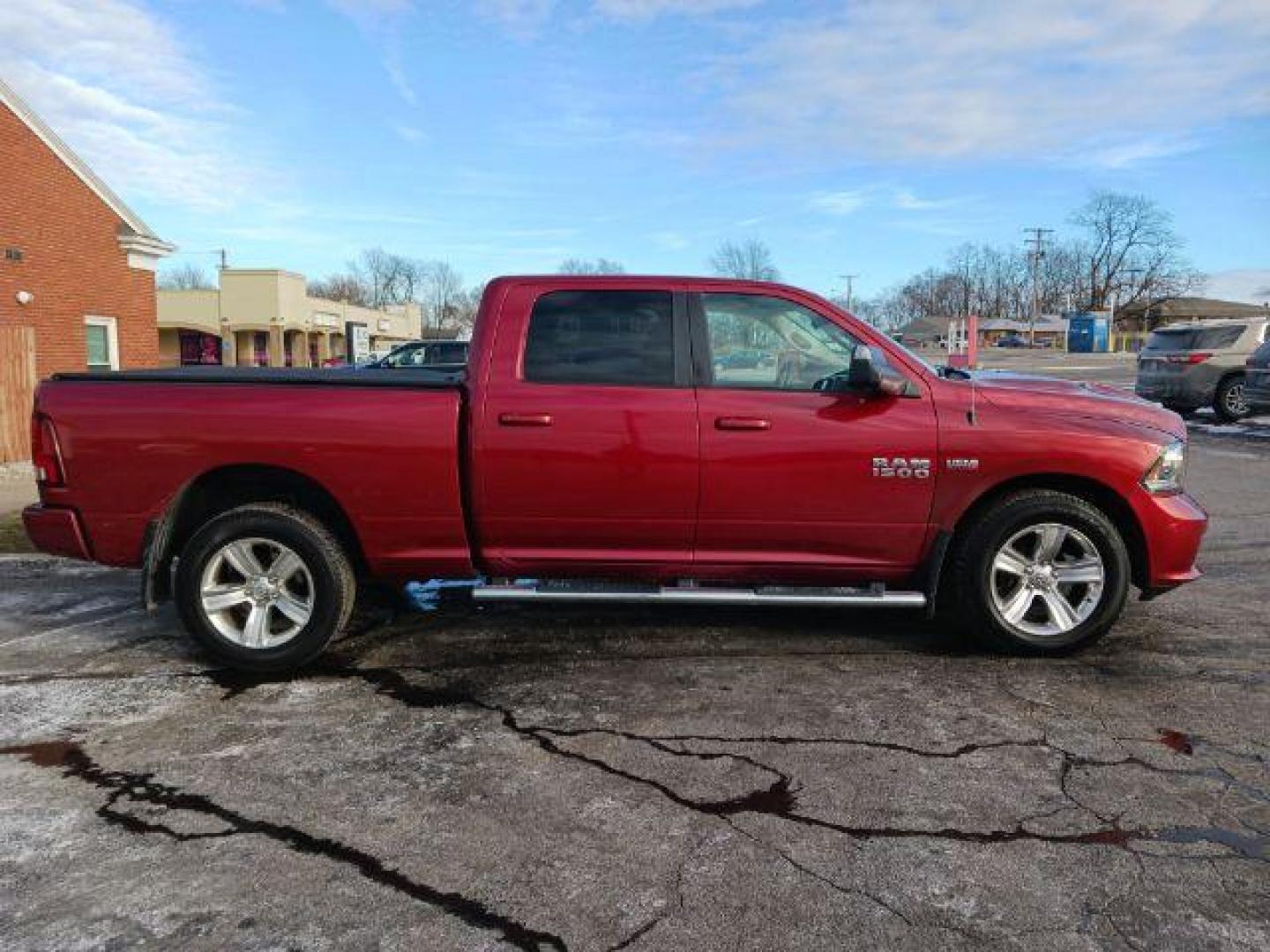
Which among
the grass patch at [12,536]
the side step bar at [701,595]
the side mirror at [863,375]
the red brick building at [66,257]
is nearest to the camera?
the side mirror at [863,375]

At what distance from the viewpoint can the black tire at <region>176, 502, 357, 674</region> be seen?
176 inches

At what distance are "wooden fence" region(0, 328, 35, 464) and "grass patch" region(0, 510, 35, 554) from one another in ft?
13.8

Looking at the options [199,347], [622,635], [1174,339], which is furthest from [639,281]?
[199,347]

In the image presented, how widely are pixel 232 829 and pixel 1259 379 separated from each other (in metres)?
17.0

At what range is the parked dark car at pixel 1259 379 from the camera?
1505 centimetres

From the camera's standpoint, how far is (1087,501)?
15.3ft

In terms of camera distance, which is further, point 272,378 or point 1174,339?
point 1174,339

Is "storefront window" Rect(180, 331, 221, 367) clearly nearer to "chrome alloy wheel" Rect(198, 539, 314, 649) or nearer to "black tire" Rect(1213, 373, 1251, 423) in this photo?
"black tire" Rect(1213, 373, 1251, 423)

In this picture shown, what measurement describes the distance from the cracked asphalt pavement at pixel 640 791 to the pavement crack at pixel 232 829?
0.01m

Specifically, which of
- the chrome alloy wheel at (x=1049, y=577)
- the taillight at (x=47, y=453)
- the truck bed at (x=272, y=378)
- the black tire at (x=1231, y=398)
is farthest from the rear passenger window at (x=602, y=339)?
the black tire at (x=1231, y=398)

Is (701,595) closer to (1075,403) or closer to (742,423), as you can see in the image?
(742,423)

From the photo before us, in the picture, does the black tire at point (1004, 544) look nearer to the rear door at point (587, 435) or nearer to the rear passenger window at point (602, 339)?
the rear door at point (587, 435)

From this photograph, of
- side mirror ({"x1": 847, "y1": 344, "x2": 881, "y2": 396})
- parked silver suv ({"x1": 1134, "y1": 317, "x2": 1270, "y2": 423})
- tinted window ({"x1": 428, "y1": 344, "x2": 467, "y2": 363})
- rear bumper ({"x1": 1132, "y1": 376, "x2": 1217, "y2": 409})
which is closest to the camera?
side mirror ({"x1": 847, "y1": 344, "x2": 881, "y2": 396})

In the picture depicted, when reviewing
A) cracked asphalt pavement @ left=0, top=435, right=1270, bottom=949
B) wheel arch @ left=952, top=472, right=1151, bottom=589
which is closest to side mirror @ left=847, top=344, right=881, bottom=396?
wheel arch @ left=952, top=472, right=1151, bottom=589
